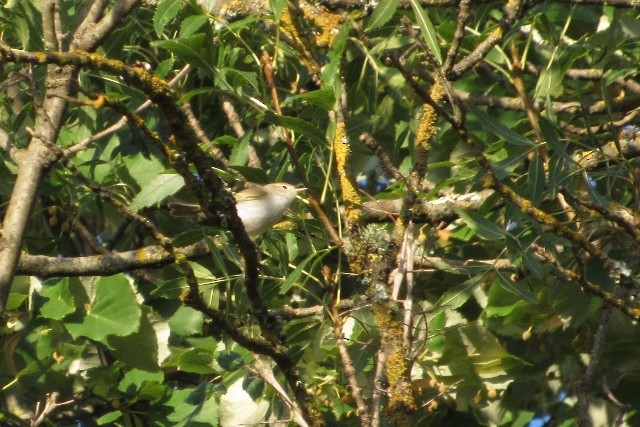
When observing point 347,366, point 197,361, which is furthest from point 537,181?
point 197,361

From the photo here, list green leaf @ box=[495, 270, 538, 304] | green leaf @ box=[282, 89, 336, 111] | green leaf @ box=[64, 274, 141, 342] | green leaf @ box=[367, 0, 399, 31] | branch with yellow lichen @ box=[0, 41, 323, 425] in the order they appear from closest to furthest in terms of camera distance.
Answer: branch with yellow lichen @ box=[0, 41, 323, 425], green leaf @ box=[282, 89, 336, 111], green leaf @ box=[495, 270, 538, 304], green leaf @ box=[367, 0, 399, 31], green leaf @ box=[64, 274, 141, 342]

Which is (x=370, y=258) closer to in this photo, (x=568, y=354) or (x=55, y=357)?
(x=568, y=354)

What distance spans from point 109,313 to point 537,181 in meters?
1.76

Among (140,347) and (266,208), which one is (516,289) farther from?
(140,347)

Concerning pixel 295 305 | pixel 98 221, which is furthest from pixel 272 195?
pixel 98 221

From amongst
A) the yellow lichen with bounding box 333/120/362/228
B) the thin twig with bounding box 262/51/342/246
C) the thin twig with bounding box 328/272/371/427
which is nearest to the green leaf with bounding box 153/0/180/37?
the thin twig with bounding box 262/51/342/246

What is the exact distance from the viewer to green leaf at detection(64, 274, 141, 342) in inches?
140

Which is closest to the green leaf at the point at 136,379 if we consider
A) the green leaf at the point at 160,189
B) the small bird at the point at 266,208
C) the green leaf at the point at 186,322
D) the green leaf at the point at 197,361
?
the green leaf at the point at 186,322

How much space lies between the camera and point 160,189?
278 cm

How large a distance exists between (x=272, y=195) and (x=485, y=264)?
0.90 meters

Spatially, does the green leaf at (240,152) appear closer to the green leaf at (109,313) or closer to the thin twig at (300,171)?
the thin twig at (300,171)

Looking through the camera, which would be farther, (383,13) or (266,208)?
(266,208)

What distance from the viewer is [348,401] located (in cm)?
349

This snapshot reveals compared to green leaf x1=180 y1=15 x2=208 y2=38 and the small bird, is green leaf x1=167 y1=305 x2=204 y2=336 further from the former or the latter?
green leaf x1=180 y1=15 x2=208 y2=38
